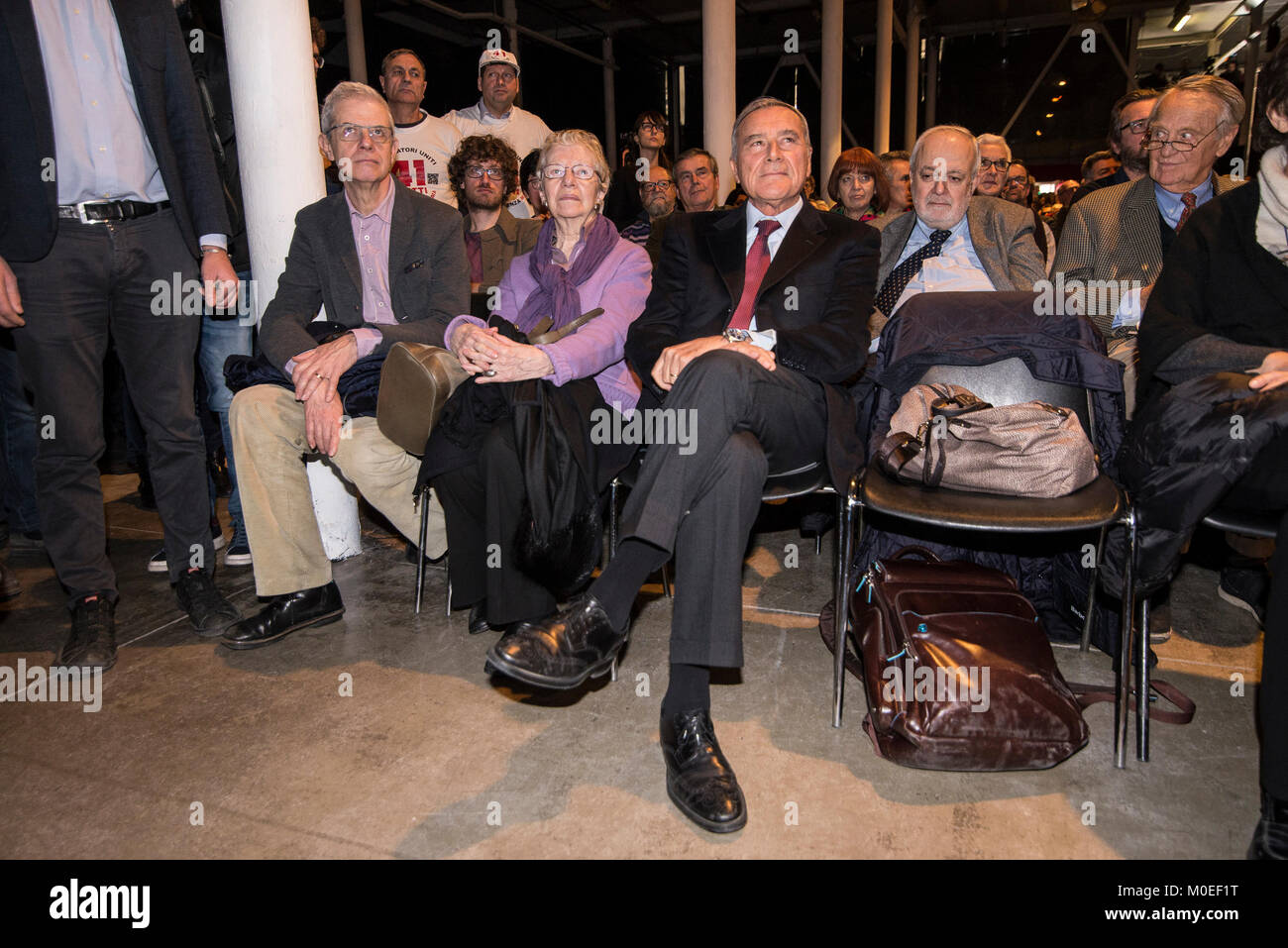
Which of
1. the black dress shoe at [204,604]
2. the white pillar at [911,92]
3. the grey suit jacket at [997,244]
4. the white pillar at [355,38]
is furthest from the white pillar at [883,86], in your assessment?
the black dress shoe at [204,604]

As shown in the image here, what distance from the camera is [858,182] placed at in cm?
474

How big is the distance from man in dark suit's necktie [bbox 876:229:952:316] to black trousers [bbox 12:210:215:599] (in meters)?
2.34

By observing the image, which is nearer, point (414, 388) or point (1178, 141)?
point (414, 388)

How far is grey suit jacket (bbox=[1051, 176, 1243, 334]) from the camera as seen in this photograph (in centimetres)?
296

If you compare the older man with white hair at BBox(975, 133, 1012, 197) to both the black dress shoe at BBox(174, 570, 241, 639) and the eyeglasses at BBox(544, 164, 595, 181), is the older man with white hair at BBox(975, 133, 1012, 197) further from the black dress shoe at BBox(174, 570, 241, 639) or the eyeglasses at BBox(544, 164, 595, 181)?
the black dress shoe at BBox(174, 570, 241, 639)

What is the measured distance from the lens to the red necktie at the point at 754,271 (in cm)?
248

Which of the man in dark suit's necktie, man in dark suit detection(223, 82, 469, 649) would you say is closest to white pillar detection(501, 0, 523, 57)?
man in dark suit detection(223, 82, 469, 649)

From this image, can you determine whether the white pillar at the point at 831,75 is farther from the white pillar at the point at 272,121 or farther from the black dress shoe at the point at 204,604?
the black dress shoe at the point at 204,604

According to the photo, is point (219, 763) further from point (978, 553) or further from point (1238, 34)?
point (1238, 34)

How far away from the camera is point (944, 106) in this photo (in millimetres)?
16609

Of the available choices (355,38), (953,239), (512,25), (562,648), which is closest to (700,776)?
(562,648)

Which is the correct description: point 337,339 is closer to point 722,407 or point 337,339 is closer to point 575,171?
point 575,171

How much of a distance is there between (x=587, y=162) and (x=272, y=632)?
5.89 feet

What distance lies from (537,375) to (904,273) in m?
1.41
